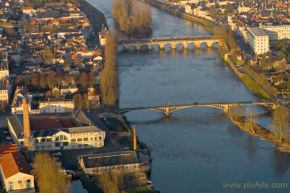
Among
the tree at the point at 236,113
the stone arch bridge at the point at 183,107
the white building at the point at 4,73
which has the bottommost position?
the tree at the point at 236,113

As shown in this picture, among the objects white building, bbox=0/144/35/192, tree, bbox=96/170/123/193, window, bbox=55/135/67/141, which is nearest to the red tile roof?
white building, bbox=0/144/35/192

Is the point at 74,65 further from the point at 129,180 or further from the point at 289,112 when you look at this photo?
the point at 129,180

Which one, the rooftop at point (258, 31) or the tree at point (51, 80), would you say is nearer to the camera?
the tree at point (51, 80)

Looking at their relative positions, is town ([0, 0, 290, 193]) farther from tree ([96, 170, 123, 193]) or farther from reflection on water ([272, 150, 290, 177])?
reflection on water ([272, 150, 290, 177])

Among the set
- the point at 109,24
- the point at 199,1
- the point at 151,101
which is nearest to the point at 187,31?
the point at 109,24

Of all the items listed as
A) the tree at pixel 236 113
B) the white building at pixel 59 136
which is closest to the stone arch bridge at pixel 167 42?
the tree at pixel 236 113

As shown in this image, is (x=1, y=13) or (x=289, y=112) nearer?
(x=289, y=112)

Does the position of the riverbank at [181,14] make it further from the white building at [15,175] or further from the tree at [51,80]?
the white building at [15,175]
